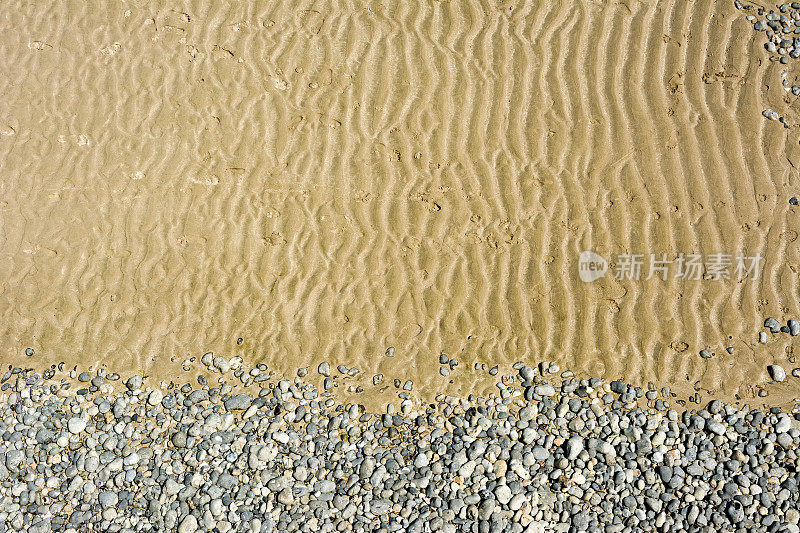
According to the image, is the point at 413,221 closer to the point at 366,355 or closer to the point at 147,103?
the point at 366,355

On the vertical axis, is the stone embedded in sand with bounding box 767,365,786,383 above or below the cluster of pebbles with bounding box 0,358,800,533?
above

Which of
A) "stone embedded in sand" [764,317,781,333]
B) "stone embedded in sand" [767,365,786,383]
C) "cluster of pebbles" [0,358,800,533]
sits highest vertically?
"stone embedded in sand" [764,317,781,333]

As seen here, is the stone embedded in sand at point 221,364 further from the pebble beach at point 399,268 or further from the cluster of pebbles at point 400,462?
the cluster of pebbles at point 400,462

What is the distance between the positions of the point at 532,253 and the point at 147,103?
15.8 ft

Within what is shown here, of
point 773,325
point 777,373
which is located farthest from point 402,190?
point 777,373

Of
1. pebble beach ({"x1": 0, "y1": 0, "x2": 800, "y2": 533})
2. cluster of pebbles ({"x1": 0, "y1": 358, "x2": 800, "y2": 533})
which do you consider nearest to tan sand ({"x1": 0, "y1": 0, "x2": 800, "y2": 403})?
pebble beach ({"x1": 0, "y1": 0, "x2": 800, "y2": 533})

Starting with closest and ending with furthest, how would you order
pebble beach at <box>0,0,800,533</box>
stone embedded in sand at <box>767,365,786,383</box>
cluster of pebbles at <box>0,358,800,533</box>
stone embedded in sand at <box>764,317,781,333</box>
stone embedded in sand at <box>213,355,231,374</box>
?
cluster of pebbles at <box>0,358,800,533</box>
pebble beach at <box>0,0,800,533</box>
stone embedded in sand at <box>767,365,786,383</box>
stone embedded in sand at <box>764,317,781,333</box>
stone embedded in sand at <box>213,355,231,374</box>

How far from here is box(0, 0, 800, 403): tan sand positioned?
229 inches

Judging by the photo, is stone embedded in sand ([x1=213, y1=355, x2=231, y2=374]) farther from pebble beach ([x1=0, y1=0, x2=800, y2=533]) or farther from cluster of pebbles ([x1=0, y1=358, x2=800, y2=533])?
cluster of pebbles ([x1=0, y1=358, x2=800, y2=533])

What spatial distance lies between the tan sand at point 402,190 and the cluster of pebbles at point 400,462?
0.36 m

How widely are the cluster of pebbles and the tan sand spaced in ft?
1.19

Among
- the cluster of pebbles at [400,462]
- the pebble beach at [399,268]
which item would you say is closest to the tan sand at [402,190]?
the pebble beach at [399,268]

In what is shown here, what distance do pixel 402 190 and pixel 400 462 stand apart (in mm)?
2808

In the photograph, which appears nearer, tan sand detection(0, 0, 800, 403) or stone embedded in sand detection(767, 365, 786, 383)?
stone embedded in sand detection(767, 365, 786, 383)
